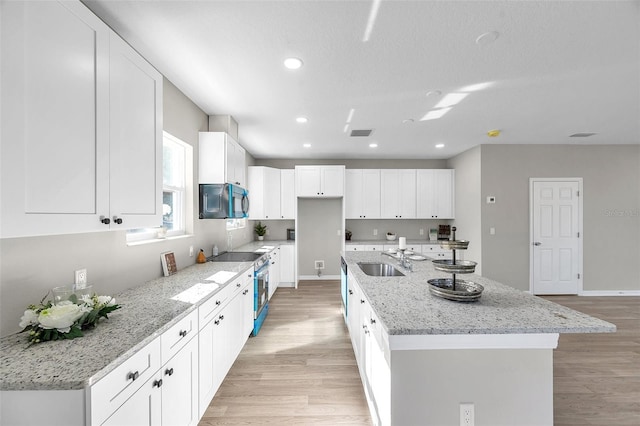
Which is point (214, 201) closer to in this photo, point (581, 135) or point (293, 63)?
point (293, 63)

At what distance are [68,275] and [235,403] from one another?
4.80ft

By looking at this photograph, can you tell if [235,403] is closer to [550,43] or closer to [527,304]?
[527,304]

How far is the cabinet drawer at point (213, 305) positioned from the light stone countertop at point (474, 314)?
1.11 metres

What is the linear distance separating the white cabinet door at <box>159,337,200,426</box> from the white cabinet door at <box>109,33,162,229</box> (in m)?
0.79

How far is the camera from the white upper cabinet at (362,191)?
5.52 meters

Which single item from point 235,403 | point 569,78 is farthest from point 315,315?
point 569,78

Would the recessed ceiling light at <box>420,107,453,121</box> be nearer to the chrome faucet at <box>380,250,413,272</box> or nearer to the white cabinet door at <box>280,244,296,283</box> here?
the chrome faucet at <box>380,250,413,272</box>

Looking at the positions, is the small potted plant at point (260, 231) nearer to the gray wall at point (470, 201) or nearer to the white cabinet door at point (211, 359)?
the white cabinet door at point (211, 359)

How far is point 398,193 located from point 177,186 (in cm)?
422

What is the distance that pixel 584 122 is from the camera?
356 cm

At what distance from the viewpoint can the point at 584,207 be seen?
4738mm

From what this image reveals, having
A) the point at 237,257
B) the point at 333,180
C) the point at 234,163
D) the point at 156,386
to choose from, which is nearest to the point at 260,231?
the point at 333,180

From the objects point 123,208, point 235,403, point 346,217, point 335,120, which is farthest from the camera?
point 346,217

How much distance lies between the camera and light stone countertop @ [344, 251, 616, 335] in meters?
1.25
